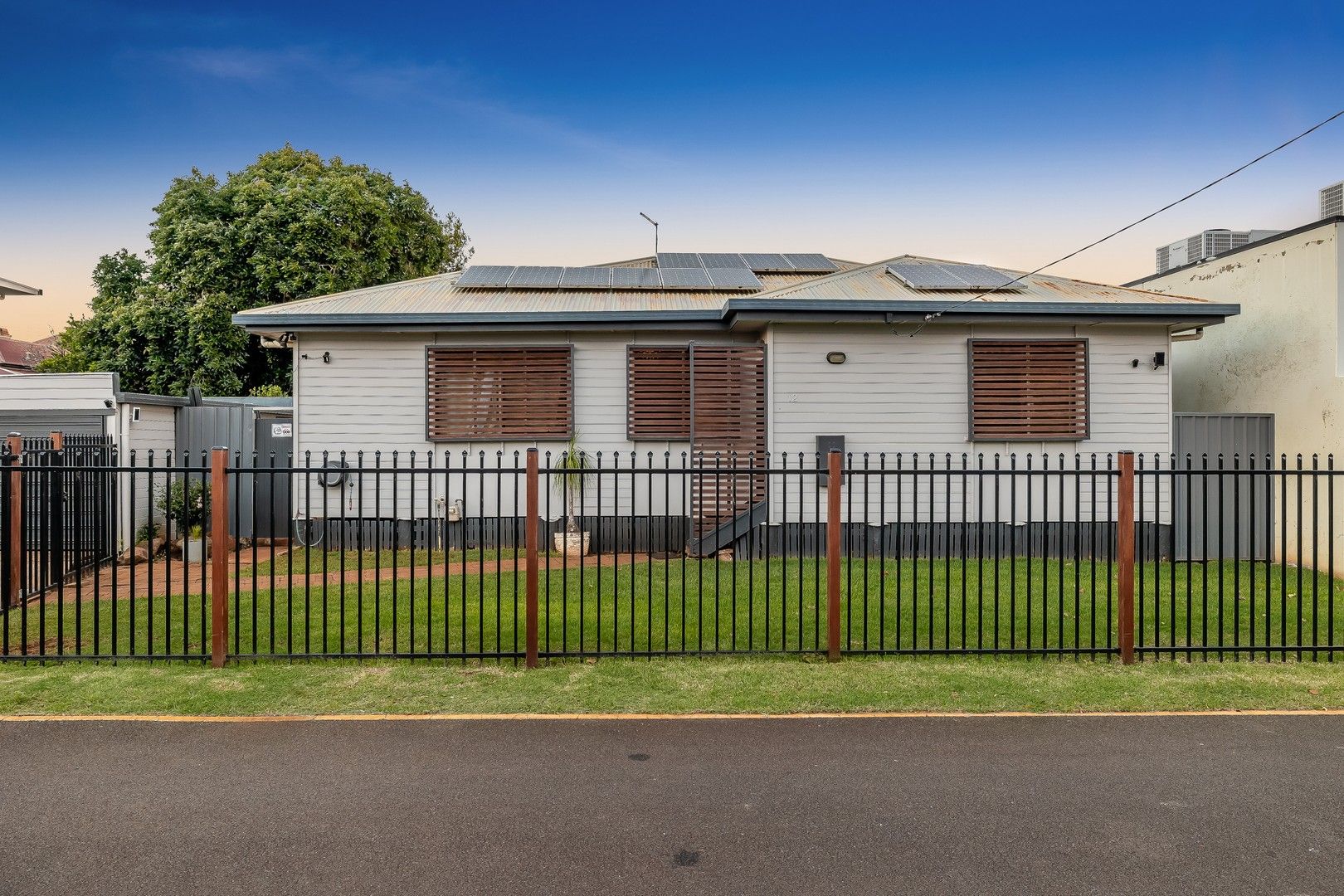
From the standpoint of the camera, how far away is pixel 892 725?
18.0ft

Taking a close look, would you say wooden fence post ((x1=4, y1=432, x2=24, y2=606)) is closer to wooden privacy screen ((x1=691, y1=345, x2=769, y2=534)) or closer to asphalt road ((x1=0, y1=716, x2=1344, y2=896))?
asphalt road ((x1=0, y1=716, x2=1344, y2=896))

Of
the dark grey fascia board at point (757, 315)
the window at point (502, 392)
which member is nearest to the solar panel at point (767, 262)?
the dark grey fascia board at point (757, 315)

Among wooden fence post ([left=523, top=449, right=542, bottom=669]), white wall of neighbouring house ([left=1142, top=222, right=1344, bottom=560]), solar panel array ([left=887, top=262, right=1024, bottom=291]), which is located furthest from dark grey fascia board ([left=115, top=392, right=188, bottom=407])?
white wall of neighbouring house ([left=1142, top=222, right=1344, bottom=560])

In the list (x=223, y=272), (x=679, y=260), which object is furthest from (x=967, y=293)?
(x=223, y=272)

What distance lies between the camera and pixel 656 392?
42.7 feet

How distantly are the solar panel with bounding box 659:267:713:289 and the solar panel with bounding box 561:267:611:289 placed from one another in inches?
38.4

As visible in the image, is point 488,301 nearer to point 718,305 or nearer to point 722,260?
point 718,305

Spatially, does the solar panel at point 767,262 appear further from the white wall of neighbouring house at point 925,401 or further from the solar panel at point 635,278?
the white wall of neighbouring house at point 925,401

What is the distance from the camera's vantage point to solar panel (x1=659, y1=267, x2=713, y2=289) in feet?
45.8

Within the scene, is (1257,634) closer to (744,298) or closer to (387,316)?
(744,298)

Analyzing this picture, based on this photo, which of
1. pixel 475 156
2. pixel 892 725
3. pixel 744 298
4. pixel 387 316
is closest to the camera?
pixel 892 725

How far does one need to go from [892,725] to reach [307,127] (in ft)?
96.2

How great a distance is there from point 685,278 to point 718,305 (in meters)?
1.73

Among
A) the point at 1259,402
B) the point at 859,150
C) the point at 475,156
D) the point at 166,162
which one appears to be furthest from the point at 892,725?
the point at 166,162
